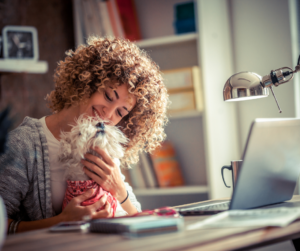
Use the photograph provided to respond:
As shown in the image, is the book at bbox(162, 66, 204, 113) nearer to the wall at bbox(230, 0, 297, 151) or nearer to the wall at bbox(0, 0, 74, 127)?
the wall at bbox(230, 0, 297, 151)

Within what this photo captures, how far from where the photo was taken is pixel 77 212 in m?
1.02

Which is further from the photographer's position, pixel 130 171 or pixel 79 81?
pixel 130 171

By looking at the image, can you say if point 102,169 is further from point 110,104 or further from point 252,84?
point 252,84

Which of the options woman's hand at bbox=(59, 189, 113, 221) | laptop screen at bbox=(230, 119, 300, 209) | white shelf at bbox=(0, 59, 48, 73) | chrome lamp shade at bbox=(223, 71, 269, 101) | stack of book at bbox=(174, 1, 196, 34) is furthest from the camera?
stack of book at bbox=(174, 1, 196, 34)

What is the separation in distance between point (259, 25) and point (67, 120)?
139 centimetres

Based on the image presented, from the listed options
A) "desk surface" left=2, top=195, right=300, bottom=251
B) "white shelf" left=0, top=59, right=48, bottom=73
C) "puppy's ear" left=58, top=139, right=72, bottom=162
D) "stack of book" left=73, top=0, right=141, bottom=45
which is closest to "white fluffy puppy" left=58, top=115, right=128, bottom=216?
"puppy's ear" left=58, top=139, right=72, bottom=162

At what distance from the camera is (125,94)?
1384 millimetres

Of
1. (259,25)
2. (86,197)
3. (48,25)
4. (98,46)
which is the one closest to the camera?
(86,197)

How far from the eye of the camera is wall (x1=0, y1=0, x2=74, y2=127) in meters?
2.24

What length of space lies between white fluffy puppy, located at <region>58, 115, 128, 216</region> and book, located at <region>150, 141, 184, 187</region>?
3.37 feet

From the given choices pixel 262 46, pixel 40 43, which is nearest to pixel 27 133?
pixel 40 43

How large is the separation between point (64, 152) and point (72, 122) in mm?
258

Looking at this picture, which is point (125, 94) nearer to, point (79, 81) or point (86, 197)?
point (79, 81)

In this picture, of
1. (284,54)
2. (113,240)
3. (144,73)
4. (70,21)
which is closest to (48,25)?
(70,21)
